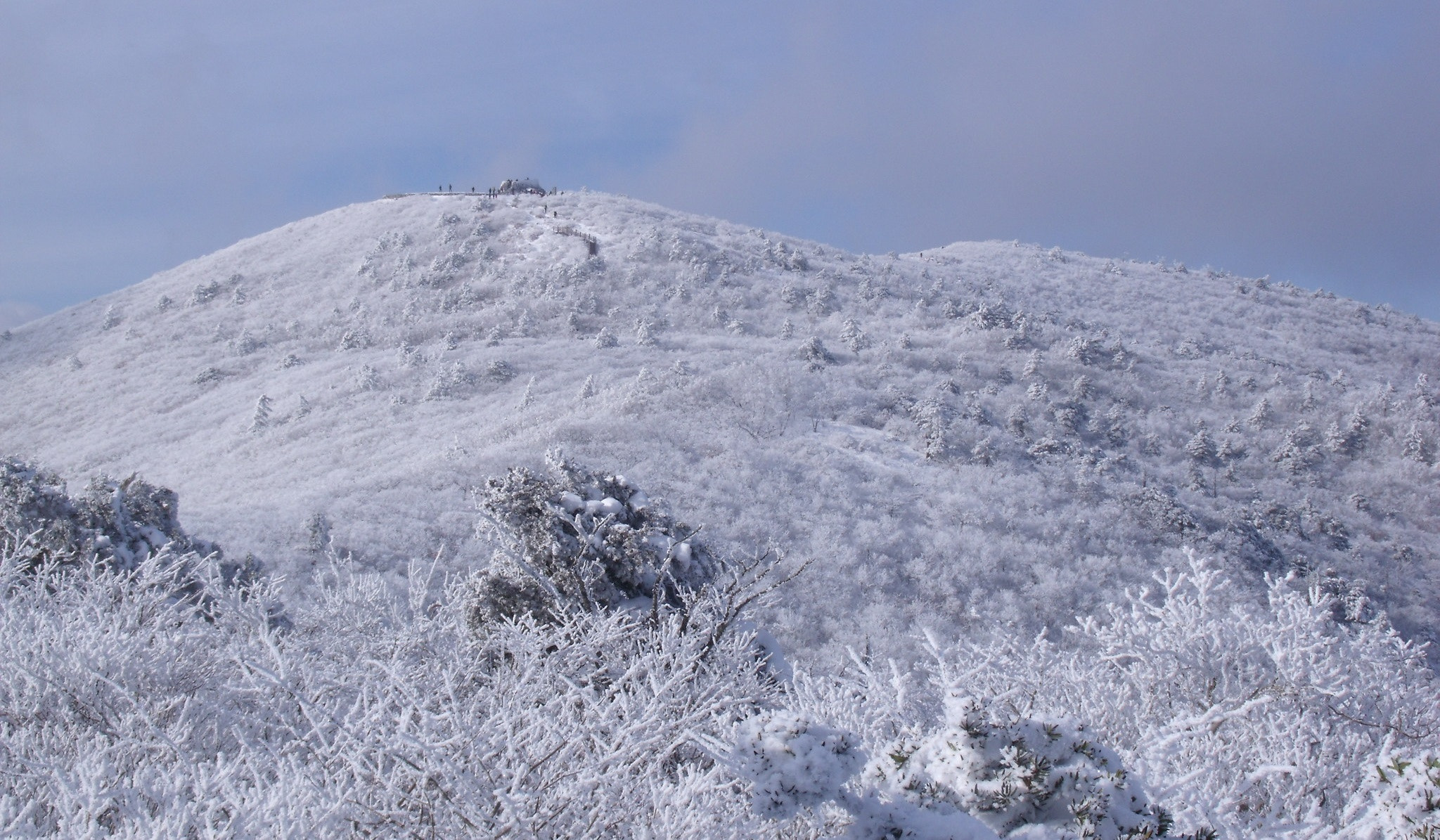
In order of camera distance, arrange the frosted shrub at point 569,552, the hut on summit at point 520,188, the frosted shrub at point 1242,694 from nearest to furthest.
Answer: the frosted shrub at point 1242,694, the frosted shrub at point 569,552, the hut on summit at point 520,188

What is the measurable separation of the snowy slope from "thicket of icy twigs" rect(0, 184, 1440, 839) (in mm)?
210

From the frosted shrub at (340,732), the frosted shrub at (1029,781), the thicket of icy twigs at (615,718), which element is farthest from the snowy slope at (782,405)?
the frosted shrub at (1029,781)

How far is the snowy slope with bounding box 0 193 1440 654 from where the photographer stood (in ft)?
65.5

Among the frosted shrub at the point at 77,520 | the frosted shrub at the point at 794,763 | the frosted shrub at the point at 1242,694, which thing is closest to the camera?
the frosted shrub at the point at 794,763

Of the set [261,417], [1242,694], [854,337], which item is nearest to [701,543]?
[1242,694]

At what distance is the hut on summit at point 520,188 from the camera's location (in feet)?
193

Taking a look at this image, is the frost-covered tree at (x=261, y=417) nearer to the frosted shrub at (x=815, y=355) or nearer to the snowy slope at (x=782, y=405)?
the snowy slope at (x=782, y=405)

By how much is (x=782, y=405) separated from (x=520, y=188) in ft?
136

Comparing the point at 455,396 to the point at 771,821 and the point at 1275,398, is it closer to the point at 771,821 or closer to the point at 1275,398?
the point at 771,821

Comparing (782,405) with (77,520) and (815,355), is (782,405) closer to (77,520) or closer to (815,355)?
(815,355)

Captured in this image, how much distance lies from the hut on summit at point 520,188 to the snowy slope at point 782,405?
4464 mm

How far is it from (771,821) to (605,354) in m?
30.7

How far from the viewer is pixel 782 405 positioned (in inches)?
1093

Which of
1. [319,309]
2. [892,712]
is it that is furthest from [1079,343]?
[319,309]
